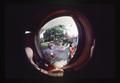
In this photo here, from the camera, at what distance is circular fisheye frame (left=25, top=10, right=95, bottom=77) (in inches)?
128

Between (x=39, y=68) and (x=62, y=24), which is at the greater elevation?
(x=62, y=24)

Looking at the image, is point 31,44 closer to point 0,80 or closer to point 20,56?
point 20,56

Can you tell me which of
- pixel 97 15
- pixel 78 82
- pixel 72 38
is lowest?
pixel 78 82

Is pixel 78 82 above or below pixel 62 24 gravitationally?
below

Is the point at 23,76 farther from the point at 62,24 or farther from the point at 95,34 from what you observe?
the point at 95,34

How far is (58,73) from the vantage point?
326 centimetres

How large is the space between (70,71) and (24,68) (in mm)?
487

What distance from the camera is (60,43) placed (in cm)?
327

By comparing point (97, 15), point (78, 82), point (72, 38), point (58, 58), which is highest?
point (97, 15)

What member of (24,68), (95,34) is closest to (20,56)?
(24,68)

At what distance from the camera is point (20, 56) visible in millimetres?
3250

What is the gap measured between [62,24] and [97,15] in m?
0.39

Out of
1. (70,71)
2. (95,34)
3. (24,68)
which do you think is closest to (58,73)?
(70,71)

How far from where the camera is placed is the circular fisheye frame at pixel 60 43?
3248 millimetres
